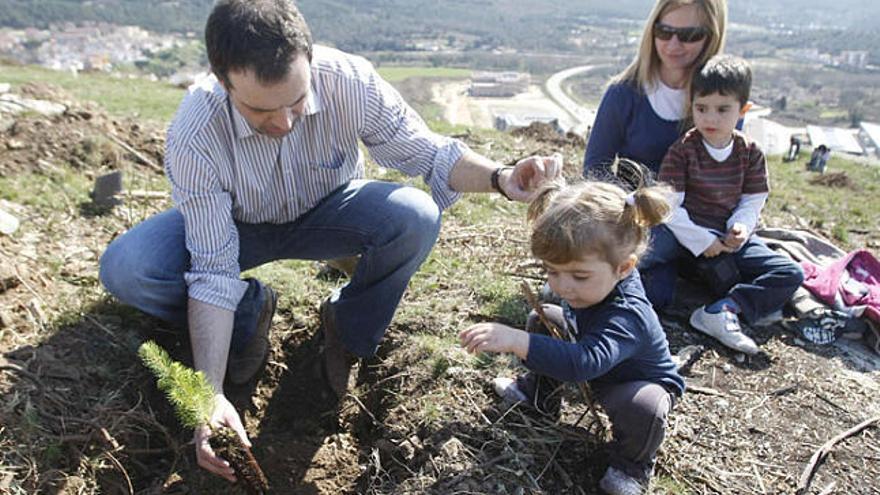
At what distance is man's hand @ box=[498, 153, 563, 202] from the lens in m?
2.66

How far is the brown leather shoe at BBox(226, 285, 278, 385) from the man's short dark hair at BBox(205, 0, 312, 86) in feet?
3.72

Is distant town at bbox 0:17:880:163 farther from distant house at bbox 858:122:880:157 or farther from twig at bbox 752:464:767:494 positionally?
twig at bbox 752:464:767:494

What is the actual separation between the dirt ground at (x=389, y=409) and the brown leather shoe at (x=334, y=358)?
0.08 m

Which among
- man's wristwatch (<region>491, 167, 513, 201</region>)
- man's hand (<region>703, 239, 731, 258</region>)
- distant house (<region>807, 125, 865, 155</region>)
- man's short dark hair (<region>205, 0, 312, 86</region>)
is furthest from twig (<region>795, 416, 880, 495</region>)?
Answer: distant house (<region>807, 125, 865, 155</region>)

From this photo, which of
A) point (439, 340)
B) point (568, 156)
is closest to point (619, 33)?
point (568, 156)

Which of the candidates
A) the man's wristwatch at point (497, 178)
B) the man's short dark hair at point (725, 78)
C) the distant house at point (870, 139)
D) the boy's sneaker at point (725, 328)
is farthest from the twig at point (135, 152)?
the distant house at point (870, 139)

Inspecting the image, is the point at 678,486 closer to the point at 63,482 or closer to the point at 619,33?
the point at 63,482

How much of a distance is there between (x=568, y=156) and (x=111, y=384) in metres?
5.19

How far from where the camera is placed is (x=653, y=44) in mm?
3633

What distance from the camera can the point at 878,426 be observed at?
2.86 metres

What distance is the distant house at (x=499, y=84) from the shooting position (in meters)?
33.0

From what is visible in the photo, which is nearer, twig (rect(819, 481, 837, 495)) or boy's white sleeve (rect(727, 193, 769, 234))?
twig (rect(819, 481, 837, 495))

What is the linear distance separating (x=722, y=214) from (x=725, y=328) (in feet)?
2.11

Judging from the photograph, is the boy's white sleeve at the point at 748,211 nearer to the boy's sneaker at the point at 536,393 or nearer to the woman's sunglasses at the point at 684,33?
the woman's sunglasses at the point at 684,33
